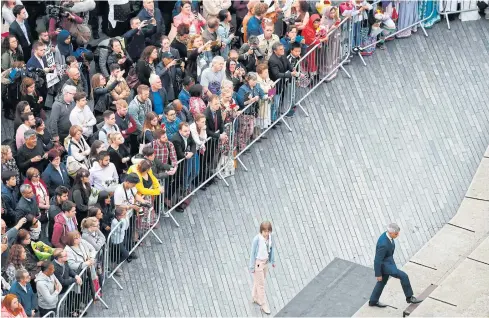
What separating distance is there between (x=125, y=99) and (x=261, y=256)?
425cm

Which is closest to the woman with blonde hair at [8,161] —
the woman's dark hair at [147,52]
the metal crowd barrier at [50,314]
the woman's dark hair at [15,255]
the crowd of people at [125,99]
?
the crowd of people at [125,99]

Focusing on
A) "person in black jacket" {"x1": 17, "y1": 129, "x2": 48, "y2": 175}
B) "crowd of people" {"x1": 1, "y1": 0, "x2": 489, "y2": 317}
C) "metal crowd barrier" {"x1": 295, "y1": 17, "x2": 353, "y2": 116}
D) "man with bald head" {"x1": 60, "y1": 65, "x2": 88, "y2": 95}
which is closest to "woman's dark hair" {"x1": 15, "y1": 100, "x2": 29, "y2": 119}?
"crowd of people" {"x1": 1, "y1": 0, "x2": 489, "y2": 317}

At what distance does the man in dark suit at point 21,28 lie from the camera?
81.6 ft

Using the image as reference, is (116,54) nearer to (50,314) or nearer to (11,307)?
(50,314)

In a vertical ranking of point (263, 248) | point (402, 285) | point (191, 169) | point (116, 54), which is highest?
point (116, 54)

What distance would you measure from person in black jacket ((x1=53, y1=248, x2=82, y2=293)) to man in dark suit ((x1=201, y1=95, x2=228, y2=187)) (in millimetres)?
4147

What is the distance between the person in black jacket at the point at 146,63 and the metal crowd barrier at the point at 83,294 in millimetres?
4115

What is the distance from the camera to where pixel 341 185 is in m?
24.9

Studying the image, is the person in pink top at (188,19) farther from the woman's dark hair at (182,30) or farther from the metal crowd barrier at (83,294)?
the metal crowd barrier at (83,294)

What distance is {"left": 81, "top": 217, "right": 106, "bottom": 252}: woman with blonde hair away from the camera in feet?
69.5

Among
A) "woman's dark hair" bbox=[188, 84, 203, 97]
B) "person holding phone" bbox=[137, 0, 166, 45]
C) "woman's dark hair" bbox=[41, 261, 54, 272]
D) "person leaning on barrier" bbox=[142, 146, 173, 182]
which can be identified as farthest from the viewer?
"person holding phone" bbox=[137, 0, 166, 45]

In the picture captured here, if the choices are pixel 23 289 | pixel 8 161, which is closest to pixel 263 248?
pixel 23 289

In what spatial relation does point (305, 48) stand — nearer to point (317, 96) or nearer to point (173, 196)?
point (317, 96)

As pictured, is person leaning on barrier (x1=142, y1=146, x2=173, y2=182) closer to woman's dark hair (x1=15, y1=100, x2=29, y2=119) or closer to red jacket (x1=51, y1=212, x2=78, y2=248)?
red jacket (x1=51, y1=212, x2=78, y2=248)
